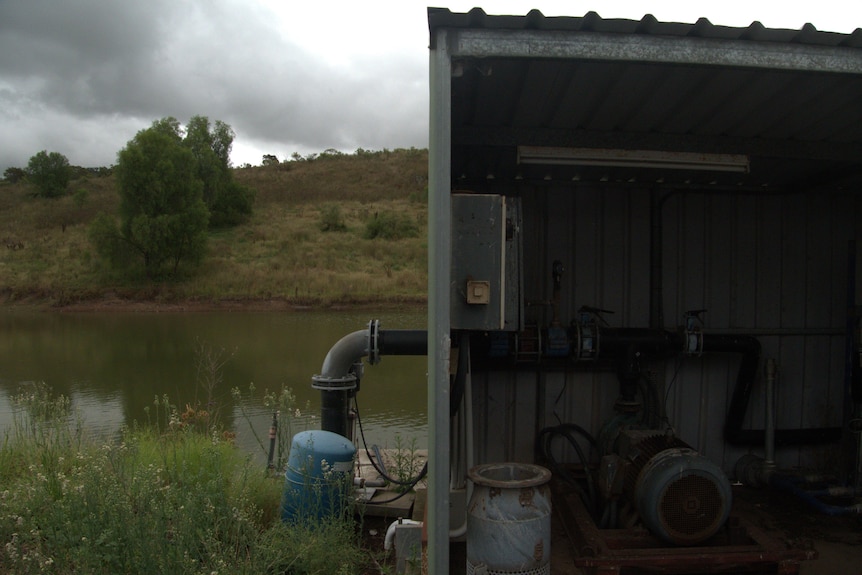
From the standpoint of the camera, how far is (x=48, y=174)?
41312 mm

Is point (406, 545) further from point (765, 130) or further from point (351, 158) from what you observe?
point (351, 158)

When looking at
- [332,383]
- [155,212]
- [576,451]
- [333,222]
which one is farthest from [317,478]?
[333,222]

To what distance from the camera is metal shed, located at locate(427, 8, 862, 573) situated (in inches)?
133

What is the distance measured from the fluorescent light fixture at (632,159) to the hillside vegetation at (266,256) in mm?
16096

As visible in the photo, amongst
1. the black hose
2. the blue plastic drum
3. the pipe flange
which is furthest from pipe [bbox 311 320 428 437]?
the black hose

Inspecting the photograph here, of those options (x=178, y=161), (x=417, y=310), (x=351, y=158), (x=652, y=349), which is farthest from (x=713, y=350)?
(x=351, y=158)

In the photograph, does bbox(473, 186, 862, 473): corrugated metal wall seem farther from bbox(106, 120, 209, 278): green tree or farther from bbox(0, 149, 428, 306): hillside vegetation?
bbox(106, 120, 209, 278): green tree

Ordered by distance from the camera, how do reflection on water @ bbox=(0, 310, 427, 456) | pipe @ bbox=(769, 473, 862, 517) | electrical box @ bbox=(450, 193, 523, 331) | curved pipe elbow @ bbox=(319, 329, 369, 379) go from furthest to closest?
reflection on water @ bbox=(0, 310, 427, 456) < curved pipe elbow @ bbox=(319, 329, 369, 379) < pipe @ bbox=(769, 473, 862, 517) < electrical box @ bbox=(450, 193, 523, 331)

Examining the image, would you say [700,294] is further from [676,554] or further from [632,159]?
[676,554]

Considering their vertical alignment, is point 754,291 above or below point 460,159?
below

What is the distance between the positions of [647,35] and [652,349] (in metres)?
2.49

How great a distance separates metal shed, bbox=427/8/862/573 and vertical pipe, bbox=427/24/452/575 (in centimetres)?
46

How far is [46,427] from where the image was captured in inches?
214

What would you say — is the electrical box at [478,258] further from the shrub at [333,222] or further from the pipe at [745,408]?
the shrub at [333,222]
